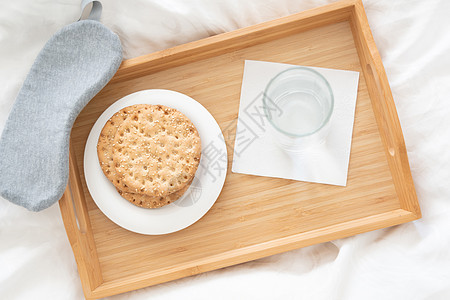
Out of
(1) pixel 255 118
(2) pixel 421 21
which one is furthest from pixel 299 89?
(2) pixel 421 21

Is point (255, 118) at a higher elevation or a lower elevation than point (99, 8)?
lower

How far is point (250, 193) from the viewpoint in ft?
2.55

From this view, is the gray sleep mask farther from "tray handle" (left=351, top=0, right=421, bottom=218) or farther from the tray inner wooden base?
"tray handle" (left=351, top=0, right=421, bottom=218)

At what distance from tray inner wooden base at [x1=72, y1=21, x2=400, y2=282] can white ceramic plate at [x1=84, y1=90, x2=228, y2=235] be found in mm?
24

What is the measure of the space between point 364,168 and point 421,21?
313mm

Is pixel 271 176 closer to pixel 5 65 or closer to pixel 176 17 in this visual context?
pixel 176 17

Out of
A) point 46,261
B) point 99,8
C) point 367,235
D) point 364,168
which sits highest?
point 99,8

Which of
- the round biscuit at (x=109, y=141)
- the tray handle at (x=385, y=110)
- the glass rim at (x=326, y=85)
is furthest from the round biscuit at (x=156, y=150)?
the tray handle at (x=385, y=110)

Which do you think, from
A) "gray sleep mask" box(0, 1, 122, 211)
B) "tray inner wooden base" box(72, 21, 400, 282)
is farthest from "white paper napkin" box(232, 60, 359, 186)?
"gray sleep mask" box(0, 1, 122, 211)

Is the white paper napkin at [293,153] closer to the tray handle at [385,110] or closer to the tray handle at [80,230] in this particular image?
the tray handle at [385,110]

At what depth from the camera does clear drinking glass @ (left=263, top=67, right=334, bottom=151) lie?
0.75m

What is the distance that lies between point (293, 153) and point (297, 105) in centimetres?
9

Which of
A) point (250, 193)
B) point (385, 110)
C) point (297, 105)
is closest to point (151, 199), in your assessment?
point (250, 193)

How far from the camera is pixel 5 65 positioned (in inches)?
31.9
